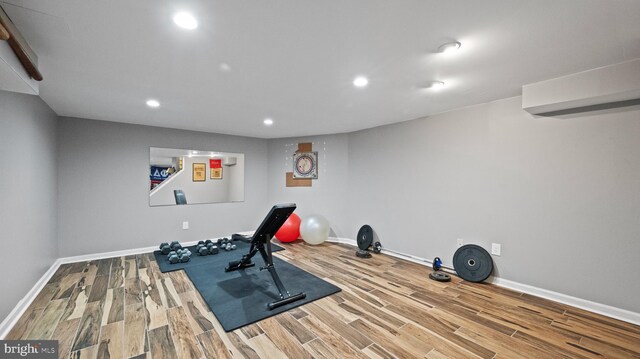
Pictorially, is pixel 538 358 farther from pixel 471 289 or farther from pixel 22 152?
pixel 22 152

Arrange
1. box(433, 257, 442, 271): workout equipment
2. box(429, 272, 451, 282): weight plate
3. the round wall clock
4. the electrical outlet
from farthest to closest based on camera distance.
→ the round wall clock, box(433, 257, 442, 271): workout equipment, box(429, 272, 451, 282): weight plate, the electrical outlet

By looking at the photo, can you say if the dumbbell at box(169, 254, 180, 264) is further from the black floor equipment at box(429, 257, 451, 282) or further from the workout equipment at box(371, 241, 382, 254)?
the black floor equipment at box(429, 257, 451, 282)

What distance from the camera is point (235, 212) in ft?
17.4

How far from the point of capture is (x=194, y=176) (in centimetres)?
479

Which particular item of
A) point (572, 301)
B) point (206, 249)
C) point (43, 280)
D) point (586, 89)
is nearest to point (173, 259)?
point (206, 249)

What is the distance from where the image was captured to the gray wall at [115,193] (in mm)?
3715

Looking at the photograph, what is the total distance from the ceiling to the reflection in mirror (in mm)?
1561

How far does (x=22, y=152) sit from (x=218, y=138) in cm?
284

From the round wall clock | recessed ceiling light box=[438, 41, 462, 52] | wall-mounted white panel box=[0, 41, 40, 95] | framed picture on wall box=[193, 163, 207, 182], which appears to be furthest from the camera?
the round wall clock

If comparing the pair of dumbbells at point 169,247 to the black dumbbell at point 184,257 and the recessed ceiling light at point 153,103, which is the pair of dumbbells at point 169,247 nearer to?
the black dumbbell at point 184,257

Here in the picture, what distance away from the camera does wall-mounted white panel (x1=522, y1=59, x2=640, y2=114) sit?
202 centimetres

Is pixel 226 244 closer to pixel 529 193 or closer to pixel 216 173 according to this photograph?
pixel 216 173

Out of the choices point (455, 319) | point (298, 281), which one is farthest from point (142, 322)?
point (455, 319)

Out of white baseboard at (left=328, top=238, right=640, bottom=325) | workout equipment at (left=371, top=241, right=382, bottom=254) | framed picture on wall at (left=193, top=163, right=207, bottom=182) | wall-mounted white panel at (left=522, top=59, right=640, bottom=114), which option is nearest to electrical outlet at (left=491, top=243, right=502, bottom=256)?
white baseboard at (left=328, top=238, right=640, bottom=325)
